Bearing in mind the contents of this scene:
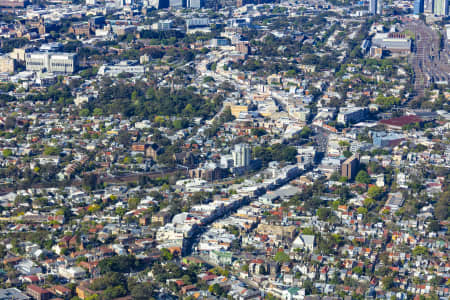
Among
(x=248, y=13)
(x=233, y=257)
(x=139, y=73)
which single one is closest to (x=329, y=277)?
(x=233, y=257)

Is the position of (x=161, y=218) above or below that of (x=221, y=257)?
above

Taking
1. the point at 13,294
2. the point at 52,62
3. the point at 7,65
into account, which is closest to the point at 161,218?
the point at 13,294

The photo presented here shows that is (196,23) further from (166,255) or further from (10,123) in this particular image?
(166,255)

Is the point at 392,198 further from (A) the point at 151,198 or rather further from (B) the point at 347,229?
(A) the point at 151,198

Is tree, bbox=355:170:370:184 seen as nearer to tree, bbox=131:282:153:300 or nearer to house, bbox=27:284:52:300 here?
tree, bbox=131:282:153:300

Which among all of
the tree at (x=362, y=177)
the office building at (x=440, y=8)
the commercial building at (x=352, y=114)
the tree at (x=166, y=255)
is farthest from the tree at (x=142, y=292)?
the office building at (x=440, y=8)
